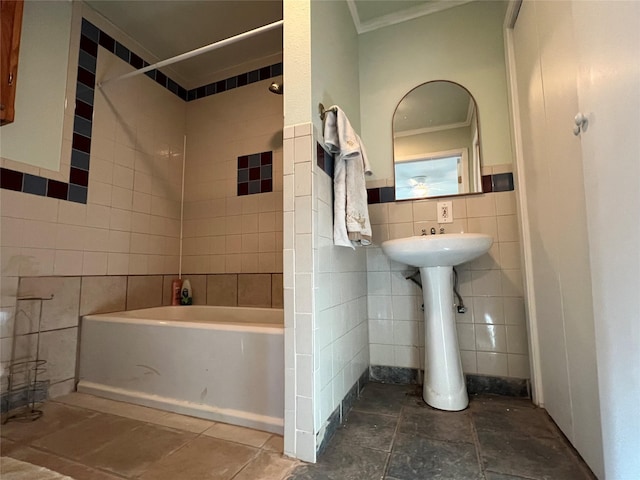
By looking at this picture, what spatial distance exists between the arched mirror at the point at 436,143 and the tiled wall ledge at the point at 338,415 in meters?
1.15

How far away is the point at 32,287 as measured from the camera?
1596 millimetres

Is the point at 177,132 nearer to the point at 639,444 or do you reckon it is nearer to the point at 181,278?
the point at 181,278

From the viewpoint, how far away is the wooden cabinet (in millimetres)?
1021

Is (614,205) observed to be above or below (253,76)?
below

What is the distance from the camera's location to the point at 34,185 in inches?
64.4

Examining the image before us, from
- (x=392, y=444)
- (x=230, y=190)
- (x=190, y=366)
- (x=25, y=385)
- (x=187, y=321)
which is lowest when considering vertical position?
(x=392, y=444)

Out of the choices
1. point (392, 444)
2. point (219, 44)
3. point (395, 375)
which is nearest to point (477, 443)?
point (392, 444)

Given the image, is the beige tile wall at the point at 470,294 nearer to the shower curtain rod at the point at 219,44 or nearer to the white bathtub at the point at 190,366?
the white bathtub at the point at 190,366

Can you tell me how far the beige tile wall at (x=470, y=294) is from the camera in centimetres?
164

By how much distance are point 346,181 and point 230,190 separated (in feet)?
4.68

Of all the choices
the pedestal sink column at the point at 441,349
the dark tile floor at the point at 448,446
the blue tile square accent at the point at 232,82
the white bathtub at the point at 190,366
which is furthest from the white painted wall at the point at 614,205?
the blue tile square accent at the point at 232,82

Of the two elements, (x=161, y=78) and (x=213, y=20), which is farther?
(x=161, y=78)

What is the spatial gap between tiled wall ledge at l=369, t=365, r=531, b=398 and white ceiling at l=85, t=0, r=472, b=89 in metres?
2.24

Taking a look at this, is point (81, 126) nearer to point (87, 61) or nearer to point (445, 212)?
Answer: point (87, 61)
